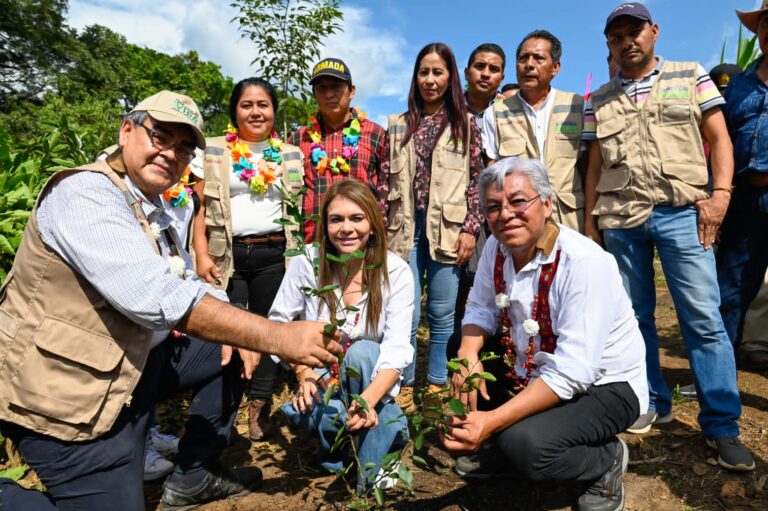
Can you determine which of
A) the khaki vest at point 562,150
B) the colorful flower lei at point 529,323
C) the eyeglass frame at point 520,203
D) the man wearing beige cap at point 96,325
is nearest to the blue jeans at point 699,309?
the khaki vest at point 562,150

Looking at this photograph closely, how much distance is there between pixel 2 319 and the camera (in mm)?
1859

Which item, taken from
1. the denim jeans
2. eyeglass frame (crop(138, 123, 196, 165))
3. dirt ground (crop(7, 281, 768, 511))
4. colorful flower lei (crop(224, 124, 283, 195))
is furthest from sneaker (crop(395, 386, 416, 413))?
eyeglass frame (crop(138, 123, 196, 165))

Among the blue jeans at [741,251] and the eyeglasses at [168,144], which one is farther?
the blue jeans at [741,251]

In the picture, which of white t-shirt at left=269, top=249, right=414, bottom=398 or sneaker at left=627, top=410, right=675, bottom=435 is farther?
sneaker at left=627, top=410, right=675, bottom=435

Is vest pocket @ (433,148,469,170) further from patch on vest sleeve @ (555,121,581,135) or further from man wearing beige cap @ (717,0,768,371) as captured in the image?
man wearing beige cap @ (717,0,768,371)

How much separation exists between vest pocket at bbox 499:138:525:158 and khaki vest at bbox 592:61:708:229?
1.63 ft

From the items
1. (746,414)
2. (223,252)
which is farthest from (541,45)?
(746,414)

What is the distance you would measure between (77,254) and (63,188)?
27 cm

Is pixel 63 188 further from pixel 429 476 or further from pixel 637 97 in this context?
pixel 637 97

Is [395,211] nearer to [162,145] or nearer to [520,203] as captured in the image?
[520,203]

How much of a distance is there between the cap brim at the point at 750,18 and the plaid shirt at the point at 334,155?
228 cm

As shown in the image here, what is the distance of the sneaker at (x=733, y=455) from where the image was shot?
8.76 ft

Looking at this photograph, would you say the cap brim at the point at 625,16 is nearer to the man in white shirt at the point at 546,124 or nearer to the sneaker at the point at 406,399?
the man in white shirt at the point at 546,124

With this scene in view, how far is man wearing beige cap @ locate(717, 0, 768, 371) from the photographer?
114 inches
